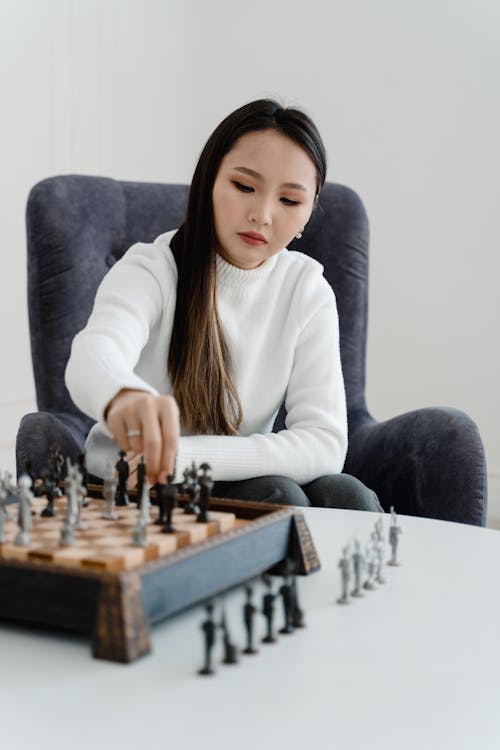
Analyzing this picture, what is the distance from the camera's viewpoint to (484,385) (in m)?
3.81

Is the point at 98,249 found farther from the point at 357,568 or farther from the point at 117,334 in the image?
the point at 357,568

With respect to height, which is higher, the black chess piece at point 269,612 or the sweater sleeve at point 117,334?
the sweater sleeve at point 117,334

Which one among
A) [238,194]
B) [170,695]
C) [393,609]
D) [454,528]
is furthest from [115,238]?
[170,695]

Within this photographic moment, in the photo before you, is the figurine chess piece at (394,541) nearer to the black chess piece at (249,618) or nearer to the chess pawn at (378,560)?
the chess pawn at (378,560)

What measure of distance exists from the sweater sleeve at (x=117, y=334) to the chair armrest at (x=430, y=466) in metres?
0.57

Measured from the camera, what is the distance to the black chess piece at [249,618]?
0.93 m

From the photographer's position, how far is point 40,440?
6.25ft

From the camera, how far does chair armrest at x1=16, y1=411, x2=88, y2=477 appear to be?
1891 mm

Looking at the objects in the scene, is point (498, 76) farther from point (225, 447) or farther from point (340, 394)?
point (225, 447)

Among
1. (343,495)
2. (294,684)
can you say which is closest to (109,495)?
(294,684)

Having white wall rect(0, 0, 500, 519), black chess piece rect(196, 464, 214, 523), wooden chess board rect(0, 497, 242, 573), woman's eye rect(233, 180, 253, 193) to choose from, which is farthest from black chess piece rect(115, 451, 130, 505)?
white wall rect(0, 0, 500, 519)

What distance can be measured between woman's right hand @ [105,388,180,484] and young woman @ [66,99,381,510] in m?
0.39

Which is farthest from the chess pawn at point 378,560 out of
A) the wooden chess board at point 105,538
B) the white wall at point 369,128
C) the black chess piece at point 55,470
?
the white wall at point 369,128

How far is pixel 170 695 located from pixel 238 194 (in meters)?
1.18
